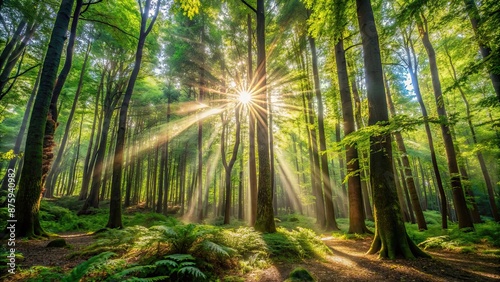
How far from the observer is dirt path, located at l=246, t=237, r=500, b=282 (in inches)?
145

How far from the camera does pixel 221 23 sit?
13.9m

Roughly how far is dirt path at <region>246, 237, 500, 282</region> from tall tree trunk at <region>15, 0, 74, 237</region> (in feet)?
20.5

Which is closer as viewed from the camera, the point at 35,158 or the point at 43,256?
the point at 43,256

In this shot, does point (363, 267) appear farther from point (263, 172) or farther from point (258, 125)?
point (258, 125)

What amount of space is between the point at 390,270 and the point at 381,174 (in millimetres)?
2143

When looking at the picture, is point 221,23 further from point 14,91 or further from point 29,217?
point 14,91

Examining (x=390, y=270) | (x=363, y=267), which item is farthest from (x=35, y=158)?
(x=390, y=270)

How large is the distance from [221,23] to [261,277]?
14599mm

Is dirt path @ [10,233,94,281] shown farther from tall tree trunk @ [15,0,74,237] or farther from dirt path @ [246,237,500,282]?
dirt path @ [246,237,500,282]

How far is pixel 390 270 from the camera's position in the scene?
405cm

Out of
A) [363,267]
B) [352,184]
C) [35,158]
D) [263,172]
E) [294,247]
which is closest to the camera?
[363,267]

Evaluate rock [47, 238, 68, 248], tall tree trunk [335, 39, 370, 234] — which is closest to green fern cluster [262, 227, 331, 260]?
tall tree trunk [335, 39, 370, 234]

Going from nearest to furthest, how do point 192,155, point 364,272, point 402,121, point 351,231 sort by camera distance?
point 364,272, point 402,121, point 351,231, point 192,155

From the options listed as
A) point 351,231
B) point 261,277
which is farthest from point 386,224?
point 351,231
